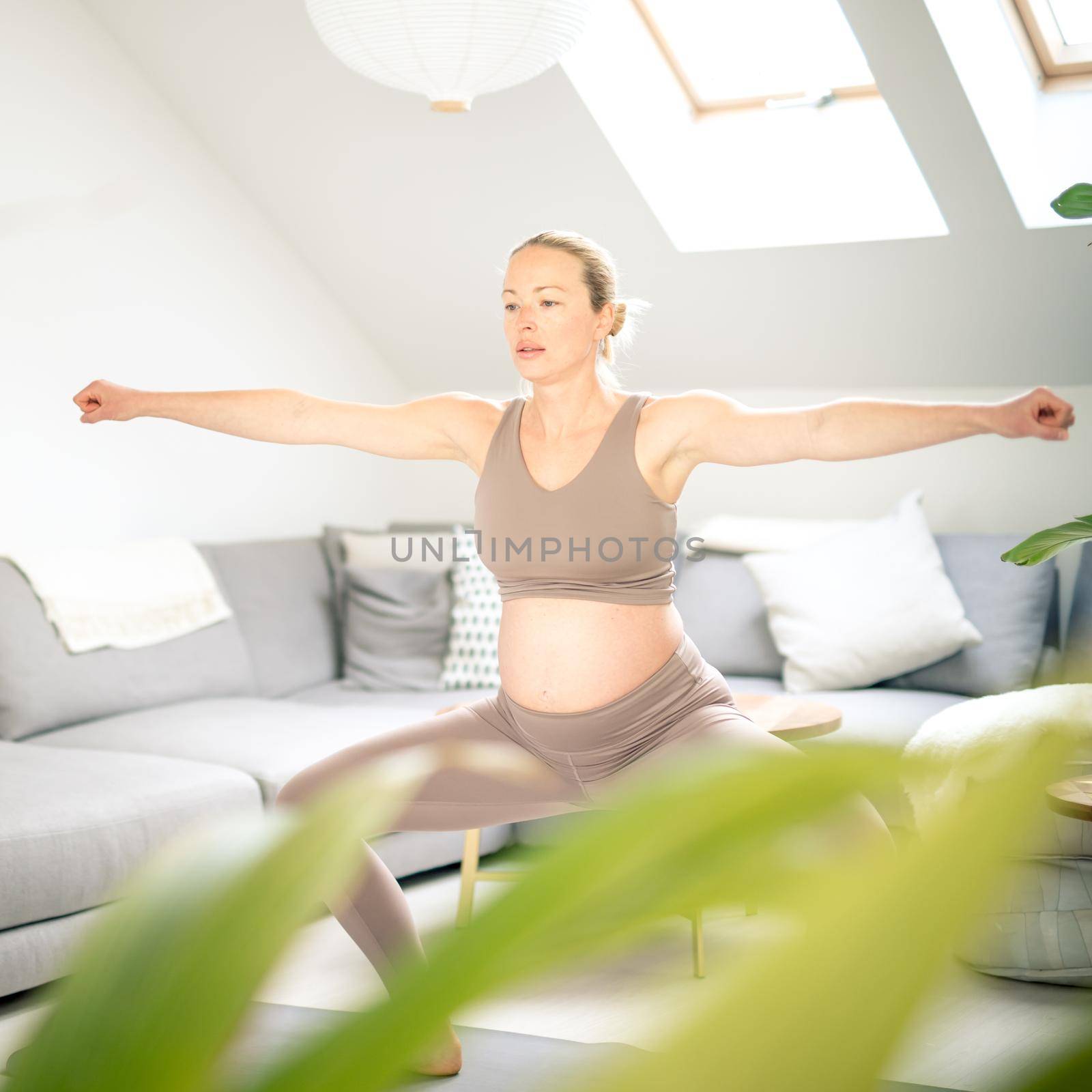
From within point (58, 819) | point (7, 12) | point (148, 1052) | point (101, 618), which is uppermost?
point (7, 12)

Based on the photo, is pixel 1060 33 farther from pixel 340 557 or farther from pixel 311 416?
pixel 340 557

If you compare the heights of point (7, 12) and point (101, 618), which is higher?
point (7, 12)

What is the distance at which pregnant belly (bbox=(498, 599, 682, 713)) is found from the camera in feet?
7.06

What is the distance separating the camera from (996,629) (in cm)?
371

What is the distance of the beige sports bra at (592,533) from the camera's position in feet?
7.16

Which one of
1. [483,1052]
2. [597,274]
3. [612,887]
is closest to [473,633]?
[597,274]

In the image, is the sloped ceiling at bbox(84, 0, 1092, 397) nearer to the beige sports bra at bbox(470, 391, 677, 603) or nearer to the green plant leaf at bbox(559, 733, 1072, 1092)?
the beige sports bra at bbox(470, 391, 677, 603)

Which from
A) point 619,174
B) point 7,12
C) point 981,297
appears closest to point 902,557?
point 981,297

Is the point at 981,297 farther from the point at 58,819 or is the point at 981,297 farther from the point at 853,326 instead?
the point at 58,819

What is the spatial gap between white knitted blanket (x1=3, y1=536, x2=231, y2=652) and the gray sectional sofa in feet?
0.12

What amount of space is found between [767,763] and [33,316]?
391cm

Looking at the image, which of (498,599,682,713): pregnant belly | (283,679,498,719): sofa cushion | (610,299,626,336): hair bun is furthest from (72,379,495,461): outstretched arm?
(283,679,498,719): sofa cushion

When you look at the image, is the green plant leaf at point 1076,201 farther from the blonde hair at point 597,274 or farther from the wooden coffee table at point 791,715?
the wooden coffee table at point 791,715

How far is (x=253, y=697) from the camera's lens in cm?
397
